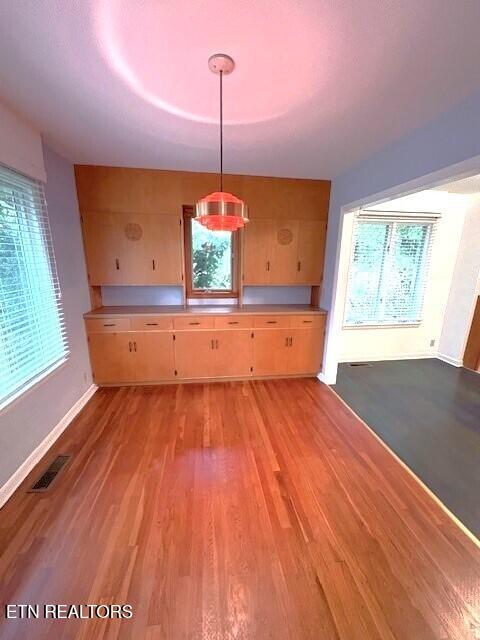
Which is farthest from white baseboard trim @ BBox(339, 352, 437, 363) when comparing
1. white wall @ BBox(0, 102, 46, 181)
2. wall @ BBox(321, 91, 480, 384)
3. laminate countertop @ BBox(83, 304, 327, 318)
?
white wall @ BBox(0, 102, 46, 181)

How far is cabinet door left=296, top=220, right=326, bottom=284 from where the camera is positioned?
10.9ft

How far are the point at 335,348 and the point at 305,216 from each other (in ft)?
5.70

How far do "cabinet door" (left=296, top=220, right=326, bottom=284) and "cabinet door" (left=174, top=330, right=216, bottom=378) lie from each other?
1.47 metres

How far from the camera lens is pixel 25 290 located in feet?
6.51

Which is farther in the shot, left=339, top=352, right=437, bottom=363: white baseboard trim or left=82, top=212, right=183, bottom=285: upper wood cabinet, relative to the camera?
left=339, top=352, right=437, bottom=363: white baseboard trim

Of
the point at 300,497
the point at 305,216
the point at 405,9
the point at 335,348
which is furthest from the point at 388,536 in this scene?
the point at 305,216

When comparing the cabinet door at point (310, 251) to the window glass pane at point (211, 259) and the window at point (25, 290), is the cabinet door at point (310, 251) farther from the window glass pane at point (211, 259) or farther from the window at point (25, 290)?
the window at point (25, 290)

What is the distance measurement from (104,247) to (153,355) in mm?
1410

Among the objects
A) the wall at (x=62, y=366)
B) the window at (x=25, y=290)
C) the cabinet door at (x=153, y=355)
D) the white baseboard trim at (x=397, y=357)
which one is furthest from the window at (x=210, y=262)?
the white baseboard trim at (x=397, y=357)

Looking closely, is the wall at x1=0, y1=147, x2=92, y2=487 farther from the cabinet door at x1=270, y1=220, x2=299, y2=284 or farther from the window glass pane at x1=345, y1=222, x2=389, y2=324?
the window glass pane at x1=345, y1=222, x2=389, y2=324

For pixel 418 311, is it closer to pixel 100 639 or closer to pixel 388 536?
pixel 388 536

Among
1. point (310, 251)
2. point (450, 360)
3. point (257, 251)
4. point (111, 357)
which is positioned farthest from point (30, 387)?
point (450, 360)

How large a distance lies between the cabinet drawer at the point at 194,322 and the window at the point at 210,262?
53 centimetres

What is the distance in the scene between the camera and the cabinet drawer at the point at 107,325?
2959 mm
